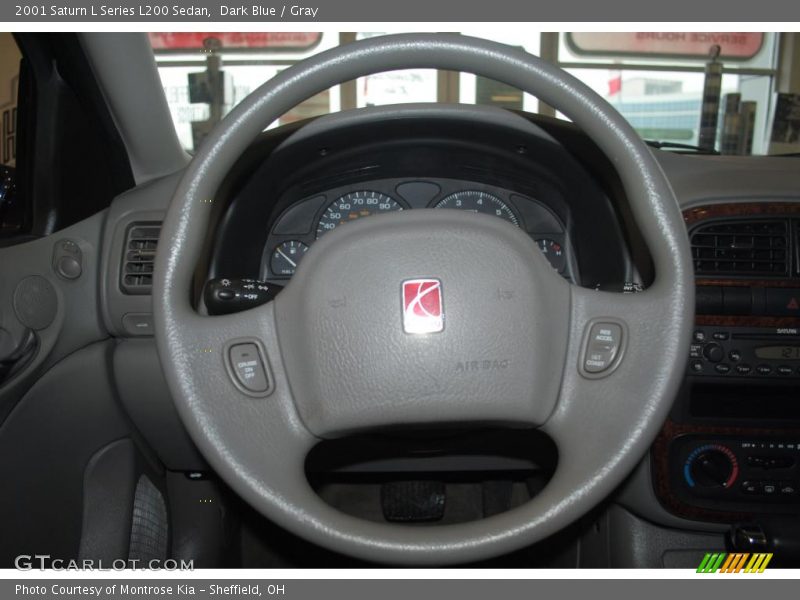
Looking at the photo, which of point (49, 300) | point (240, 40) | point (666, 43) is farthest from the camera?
point (666, 43)

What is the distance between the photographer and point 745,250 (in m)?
1.50

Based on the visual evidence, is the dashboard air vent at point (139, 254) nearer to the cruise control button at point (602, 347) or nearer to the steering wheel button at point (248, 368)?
the steering wheel button at point (248, 368)

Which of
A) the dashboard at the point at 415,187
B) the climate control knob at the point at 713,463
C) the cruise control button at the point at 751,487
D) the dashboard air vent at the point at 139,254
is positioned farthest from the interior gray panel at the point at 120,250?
the cruise control button at the point at 751,487

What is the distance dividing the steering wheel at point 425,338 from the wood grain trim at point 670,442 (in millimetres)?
665

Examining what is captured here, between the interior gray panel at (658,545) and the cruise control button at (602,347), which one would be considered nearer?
the cruise control button at (602,347)

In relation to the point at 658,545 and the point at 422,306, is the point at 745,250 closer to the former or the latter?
the point at 658,545

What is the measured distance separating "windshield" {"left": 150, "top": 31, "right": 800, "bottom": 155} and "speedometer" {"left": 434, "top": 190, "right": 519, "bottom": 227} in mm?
216

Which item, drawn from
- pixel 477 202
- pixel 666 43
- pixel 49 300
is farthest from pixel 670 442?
pixel 666 43

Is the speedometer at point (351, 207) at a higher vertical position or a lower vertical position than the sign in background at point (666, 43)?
lower

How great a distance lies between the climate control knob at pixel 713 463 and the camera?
5.15 feet

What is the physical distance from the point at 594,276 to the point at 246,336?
91cm

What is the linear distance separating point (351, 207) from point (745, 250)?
878 millimetres

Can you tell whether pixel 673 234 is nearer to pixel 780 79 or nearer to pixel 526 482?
pixel 526 482

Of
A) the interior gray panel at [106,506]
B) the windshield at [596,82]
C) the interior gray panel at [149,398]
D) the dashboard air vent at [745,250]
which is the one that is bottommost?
the interior gray panel at [106,506]
